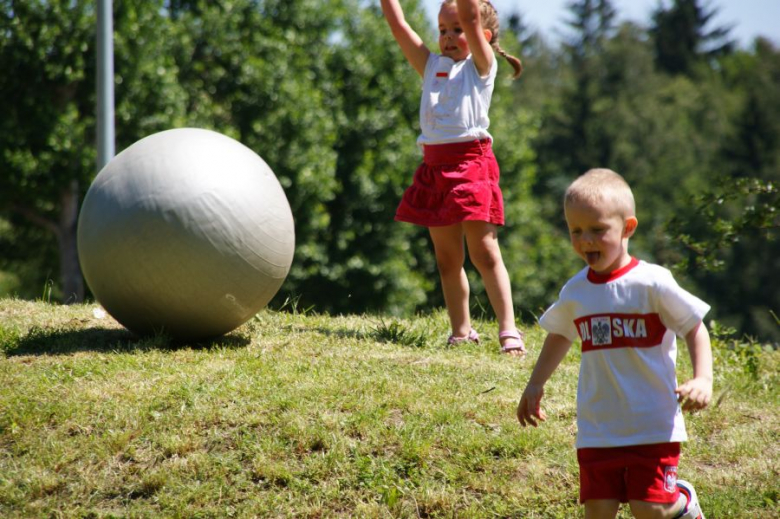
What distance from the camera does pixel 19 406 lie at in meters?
5.08

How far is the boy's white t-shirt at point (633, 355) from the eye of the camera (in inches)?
136

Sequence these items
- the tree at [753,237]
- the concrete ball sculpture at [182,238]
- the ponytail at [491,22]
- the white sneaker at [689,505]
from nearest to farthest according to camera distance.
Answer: the white sneaker at [689,505] < the concrete ball sculpture at [182,238] < the ponytail at [491,22] < the tree at [753,237]

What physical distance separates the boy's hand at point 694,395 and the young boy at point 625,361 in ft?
0.44

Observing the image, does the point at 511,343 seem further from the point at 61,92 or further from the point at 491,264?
the point at 61,92

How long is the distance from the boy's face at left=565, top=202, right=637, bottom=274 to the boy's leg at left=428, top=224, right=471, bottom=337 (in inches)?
112

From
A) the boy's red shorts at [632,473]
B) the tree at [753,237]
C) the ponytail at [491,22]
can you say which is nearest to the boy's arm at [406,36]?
the ponytail at [491,22]

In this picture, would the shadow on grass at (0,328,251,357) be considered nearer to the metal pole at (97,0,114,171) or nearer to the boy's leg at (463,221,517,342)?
the boy's leg at (463,221,517,342)

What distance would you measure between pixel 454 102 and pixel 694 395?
139 inches

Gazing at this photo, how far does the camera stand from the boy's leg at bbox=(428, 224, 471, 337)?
21.4ft

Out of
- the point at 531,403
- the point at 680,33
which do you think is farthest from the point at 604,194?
the point at 680,33

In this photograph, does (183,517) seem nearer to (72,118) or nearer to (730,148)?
(72,118)

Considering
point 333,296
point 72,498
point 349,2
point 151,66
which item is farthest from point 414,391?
point 349,2

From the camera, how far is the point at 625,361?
3529mm

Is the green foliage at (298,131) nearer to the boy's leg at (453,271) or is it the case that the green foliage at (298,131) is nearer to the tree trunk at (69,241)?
the tree trunk at (69,241)
